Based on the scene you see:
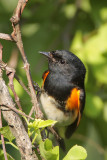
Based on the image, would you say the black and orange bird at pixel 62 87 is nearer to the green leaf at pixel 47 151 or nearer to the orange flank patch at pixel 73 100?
the orange flank patch at pixel 73 100

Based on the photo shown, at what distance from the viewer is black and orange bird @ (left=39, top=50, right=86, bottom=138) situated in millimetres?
3117

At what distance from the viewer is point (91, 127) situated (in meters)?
4.56

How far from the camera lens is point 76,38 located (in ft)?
13.8

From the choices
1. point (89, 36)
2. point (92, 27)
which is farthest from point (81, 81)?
point (92, 27)

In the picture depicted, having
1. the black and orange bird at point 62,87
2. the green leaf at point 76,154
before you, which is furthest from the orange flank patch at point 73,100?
the green leaf at point 76,154

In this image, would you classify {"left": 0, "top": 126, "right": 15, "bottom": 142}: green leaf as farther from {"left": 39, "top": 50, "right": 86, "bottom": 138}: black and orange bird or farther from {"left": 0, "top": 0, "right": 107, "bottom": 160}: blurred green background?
{"left": 0, "top": 0, "right": 107, "bottom": 160}: blurred green background

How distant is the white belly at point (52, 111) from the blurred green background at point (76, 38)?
2.03 feet

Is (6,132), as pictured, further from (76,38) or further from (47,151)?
(76,38)

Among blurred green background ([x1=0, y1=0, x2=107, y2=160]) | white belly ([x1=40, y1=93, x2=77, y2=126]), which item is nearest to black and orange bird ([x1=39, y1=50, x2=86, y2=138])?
white belly ([x1=40, y1=93, x2=77, y2=126])

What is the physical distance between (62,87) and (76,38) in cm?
115

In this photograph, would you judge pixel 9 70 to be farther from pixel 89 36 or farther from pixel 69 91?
pixel 89 36

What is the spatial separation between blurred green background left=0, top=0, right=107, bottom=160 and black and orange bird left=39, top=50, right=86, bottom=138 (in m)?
0.54

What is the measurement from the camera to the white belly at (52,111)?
309 cm

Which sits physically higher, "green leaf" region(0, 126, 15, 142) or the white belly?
the white belly
